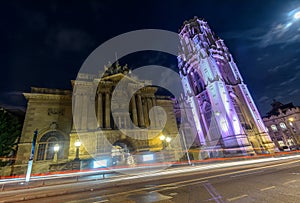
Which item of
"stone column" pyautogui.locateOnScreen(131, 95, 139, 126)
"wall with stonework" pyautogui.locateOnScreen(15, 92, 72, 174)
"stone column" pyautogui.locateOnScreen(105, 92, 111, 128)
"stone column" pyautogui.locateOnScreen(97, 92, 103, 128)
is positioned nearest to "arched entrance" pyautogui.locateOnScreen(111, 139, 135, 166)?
"stone column" pyautogui.locateOnScreen(105, 92, 111, 128)

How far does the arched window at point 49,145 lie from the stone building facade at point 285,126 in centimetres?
4735

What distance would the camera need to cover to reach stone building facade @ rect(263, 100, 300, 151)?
118 ft

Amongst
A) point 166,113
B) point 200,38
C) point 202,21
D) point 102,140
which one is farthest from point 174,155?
point 202,21

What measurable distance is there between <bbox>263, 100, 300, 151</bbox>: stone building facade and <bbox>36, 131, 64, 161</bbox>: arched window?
4735 cm

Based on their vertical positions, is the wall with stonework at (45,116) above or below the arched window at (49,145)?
above

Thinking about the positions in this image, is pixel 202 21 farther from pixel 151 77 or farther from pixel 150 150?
pixel 150 150

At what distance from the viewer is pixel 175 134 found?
1013 inches

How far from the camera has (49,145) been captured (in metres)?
19.4

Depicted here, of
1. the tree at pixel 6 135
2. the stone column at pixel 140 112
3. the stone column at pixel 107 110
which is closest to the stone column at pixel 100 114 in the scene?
the stone column at pixel 107 110

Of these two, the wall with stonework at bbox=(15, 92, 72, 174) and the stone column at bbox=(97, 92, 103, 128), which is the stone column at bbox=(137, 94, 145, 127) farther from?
the wall with stonework at bbox=(15, 92, 72, 174)

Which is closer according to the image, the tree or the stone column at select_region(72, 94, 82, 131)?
the tree

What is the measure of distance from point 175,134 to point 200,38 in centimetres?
2840

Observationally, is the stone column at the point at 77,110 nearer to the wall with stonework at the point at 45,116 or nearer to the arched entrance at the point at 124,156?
the wall with stonework at the point at 45,116

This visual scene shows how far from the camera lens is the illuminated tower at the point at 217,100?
26609 mm
